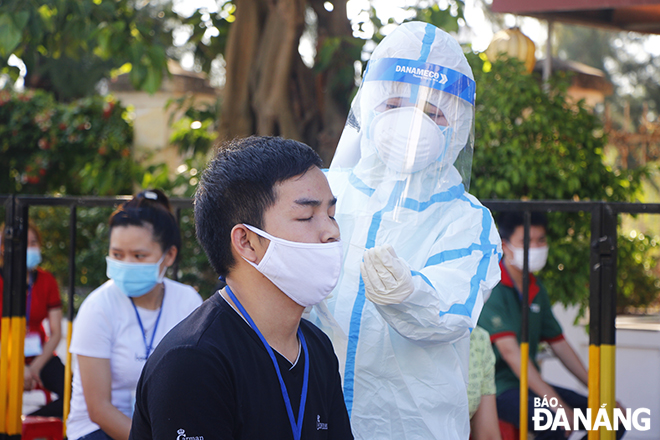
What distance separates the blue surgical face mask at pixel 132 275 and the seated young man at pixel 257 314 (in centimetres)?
119

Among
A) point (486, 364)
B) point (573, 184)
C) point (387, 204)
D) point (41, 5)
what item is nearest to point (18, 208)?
point (41, 5)

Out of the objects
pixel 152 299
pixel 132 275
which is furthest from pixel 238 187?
pixel 152 299

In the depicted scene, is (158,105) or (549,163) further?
(158,105)

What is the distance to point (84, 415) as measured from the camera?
8.46ft

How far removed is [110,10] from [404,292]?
345cm

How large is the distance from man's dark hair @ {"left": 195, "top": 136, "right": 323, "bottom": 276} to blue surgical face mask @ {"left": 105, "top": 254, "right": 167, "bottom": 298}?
3.88ft

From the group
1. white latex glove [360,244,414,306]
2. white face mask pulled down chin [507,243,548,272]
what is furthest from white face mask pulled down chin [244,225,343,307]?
white face mask pulled down chin [507,243,548,272]

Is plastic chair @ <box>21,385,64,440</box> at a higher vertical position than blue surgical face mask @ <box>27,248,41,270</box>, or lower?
lower

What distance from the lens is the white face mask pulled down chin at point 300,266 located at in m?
1.50

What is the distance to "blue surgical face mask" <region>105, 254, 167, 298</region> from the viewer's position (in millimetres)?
2646

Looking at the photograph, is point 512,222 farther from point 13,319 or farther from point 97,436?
point 13,319

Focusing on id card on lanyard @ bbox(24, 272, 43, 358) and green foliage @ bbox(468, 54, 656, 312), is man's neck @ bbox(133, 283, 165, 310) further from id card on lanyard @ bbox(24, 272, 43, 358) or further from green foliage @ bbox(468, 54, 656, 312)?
green foliage @ bbox(468, 54, 656, 312)

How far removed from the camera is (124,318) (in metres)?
2.66

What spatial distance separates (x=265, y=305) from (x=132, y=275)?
128 centimetres
